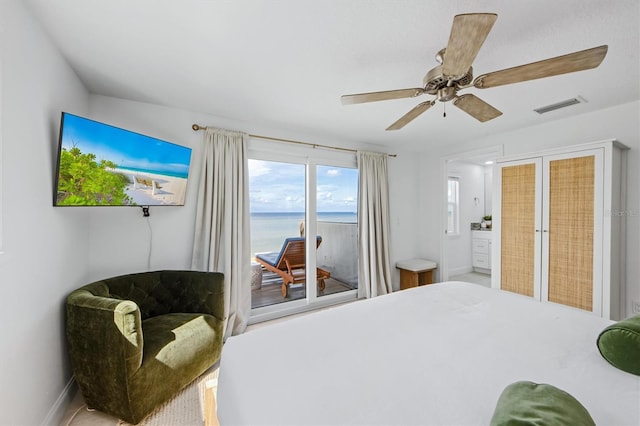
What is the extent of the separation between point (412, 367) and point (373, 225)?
2838 mm

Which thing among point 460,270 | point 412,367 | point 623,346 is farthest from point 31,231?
point 460,270

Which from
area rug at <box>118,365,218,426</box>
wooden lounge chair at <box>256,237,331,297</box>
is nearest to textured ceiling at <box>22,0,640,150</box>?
wooden lounge chair at <box>256,237,331,297</box>

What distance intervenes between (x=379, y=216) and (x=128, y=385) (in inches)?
130

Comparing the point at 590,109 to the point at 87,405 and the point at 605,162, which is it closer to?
the point at 605,162

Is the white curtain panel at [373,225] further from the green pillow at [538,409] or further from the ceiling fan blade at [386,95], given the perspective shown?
the green pillow at [538,409]

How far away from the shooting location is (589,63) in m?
1.19

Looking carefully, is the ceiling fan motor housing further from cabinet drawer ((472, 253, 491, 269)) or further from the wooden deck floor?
cabinet drawer ((472, 253, 491, 269))

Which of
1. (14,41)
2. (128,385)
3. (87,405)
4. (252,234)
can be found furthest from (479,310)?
(14,41)

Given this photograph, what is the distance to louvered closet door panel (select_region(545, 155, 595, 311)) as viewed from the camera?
2.42 meters

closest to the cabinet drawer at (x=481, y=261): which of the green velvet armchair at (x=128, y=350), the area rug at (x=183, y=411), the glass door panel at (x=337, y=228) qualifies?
the glass door panel at (x=337, y=228)

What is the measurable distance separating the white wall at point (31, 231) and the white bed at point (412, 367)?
41.9 inches

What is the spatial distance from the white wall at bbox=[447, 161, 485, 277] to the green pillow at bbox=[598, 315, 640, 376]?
4248 millimetres

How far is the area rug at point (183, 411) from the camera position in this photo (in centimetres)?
162

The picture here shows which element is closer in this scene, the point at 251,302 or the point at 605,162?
the point at 605,162
